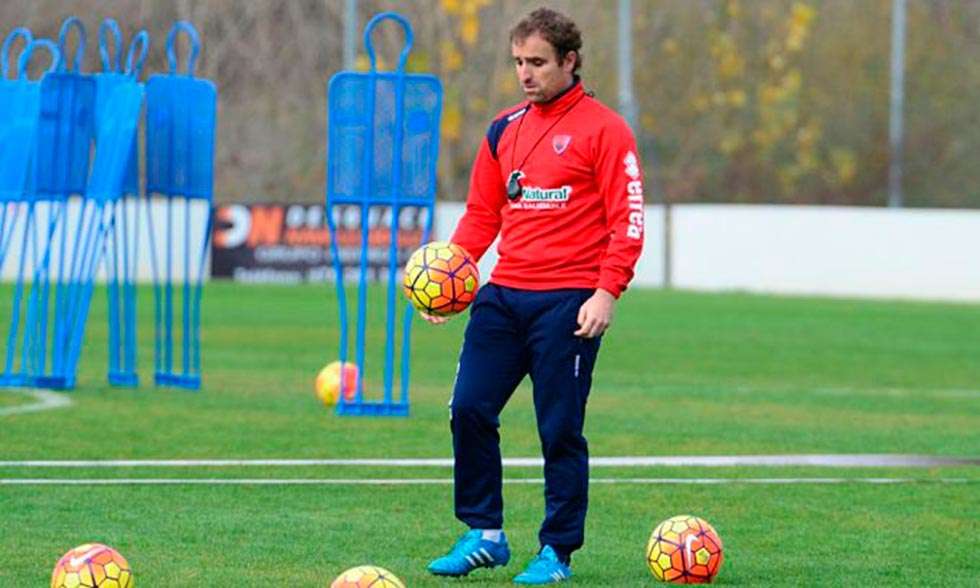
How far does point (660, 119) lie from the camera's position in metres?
47.2

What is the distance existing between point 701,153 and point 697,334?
22717mm

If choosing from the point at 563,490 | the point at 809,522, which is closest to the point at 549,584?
the point at 563,490

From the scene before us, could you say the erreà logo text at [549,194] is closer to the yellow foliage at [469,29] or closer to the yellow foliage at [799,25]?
the yellow foliage at [469,29]

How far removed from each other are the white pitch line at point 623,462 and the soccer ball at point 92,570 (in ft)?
13.7

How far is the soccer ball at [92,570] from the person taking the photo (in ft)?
24.3

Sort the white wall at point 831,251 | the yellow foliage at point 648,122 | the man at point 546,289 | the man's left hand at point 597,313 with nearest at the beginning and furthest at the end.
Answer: the man's left hand at point 597,313
the man at point 546,289
the white wall at point 831,251
the yellow foliage at point 648,122

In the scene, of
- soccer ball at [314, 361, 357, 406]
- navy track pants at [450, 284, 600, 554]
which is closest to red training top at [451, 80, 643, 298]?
navy track pants at [450, 284, 600, 554]

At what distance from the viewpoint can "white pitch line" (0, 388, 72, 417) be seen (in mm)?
14812

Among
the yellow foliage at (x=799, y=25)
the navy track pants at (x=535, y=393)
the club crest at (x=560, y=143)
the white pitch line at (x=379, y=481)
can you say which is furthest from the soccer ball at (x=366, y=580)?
the yellow foliage at (x=799, y=25)

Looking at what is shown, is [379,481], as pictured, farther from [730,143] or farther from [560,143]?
[730,143]

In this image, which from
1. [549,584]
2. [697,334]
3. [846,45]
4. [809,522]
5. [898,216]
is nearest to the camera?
[549,584]

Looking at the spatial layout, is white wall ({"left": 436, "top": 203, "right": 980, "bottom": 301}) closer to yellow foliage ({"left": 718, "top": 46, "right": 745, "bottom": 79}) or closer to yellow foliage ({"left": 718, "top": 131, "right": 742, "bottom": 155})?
yellow foliage ({"left": 718, "top": 131, "right": 742, "bottom": 155})

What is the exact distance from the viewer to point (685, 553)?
26.9 feet

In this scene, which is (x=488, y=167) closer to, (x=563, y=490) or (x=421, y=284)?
(x=421, y=284)
